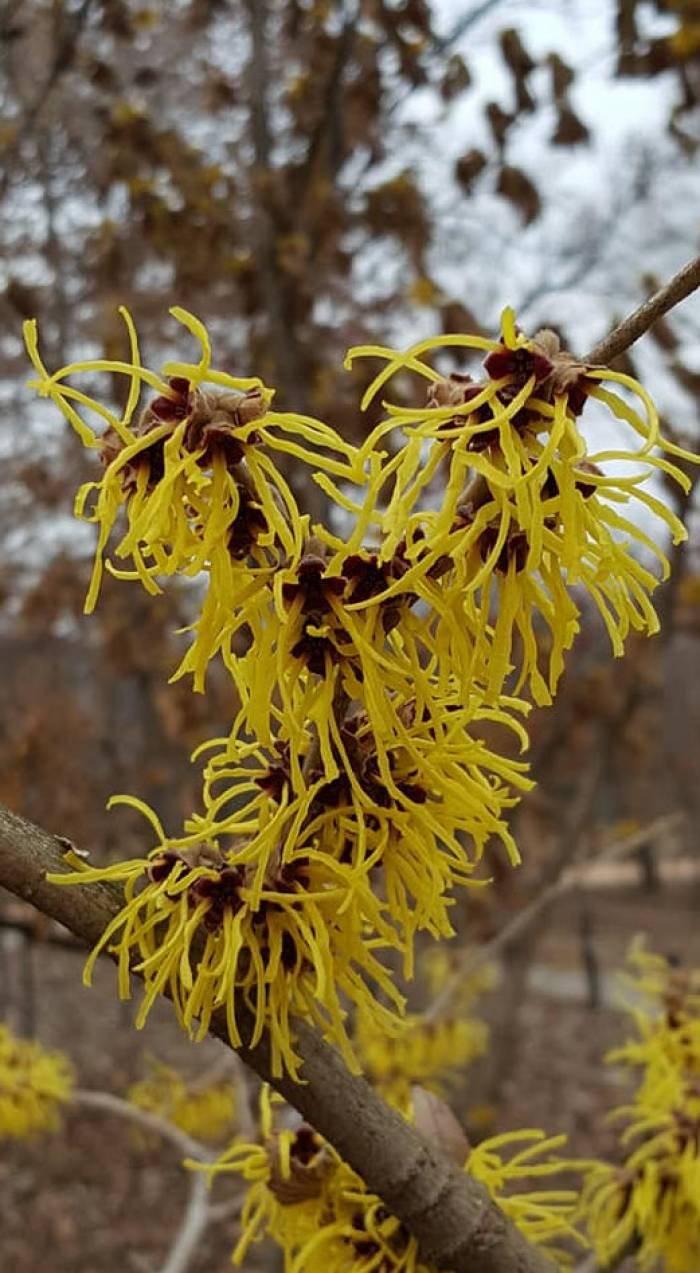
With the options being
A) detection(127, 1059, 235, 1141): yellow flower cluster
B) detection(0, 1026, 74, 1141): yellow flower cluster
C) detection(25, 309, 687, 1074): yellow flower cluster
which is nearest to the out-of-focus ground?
detection(127, 1059, 235, 1141): yellow flower cluster

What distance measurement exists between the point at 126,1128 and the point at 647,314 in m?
7.33

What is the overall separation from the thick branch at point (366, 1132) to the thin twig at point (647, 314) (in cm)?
46

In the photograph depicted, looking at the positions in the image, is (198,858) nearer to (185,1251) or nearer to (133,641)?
(185,1251)

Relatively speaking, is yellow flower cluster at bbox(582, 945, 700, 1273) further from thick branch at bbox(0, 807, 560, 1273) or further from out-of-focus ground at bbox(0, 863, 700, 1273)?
out-of-focus ground at bbox(0, 863, 700, 1273)

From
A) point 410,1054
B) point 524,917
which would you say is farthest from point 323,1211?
point 410,1054

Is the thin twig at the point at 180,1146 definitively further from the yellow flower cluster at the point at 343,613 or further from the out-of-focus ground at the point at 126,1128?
the yellow flower cluster at the point at 343,613

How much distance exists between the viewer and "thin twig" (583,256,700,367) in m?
0.60

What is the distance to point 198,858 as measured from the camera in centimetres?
75

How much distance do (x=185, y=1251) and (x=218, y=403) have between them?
5.40ft

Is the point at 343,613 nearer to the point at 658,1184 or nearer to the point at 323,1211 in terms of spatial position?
the point at 323,1211

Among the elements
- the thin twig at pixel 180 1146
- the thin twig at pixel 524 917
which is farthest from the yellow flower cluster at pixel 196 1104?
the thin twig at pixel 180 1146

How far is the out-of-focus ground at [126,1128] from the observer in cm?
535

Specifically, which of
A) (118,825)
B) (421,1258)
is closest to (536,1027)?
(118,825)

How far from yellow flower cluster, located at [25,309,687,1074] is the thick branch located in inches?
0.7
